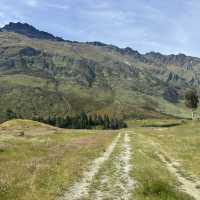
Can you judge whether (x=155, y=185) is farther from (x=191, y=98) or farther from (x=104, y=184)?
(x=191, y=98)

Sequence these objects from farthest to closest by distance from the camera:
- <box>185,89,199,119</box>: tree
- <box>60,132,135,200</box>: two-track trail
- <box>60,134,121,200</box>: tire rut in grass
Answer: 1. <box>185,89,199,119</box>: tree
2. <box>60,132,135,200</box>: two-track trail
3. <box>60,134,121,200</box>: tire rut in grass

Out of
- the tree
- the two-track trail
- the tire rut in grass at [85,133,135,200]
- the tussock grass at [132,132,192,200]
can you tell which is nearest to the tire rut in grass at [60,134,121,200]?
the two-track trail

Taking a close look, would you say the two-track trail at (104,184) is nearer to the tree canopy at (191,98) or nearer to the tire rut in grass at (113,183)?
the tire rut in grass at (113,183)

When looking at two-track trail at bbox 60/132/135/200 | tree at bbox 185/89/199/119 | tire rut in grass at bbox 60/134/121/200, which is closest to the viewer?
tire rut in grass at bbox 60/134/121/200

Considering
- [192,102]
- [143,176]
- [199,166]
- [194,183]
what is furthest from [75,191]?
[192,102]

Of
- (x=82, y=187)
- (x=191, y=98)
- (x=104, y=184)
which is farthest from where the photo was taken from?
(x=191, y=98)

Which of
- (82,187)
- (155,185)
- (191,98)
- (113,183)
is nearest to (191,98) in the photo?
(191,98)

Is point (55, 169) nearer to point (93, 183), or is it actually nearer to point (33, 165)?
point (33, 165)

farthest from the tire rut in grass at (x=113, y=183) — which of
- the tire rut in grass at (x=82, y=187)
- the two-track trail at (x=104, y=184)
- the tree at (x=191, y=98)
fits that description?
the tree at (x=191, y=98)

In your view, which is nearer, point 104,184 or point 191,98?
point 104,184

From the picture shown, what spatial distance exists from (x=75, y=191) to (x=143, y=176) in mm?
6639

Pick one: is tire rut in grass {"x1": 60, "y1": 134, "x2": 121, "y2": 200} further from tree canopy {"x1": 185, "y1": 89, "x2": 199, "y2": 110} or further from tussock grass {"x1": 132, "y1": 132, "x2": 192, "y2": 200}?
tree canopy {"x1": 185, "y1": 89, "x2": 199, "y2": 110}

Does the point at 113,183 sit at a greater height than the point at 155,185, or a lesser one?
lesser

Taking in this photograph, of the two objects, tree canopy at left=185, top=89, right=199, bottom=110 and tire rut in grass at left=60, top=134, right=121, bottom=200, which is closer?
tire rut in grass at left=60, top=134, right=121, bottom=200
